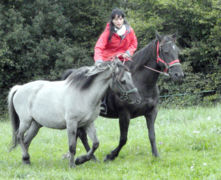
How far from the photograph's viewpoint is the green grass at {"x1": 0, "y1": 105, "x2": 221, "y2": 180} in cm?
529

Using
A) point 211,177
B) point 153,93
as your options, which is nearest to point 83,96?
point 153,93

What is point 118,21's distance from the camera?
6348 mm

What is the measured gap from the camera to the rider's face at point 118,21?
6.34 metres

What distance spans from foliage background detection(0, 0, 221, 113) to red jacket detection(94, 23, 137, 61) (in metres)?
8.15

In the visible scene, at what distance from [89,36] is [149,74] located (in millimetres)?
18783

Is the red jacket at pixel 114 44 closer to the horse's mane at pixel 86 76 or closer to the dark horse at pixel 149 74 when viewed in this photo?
the dark horse at pixel 149 74

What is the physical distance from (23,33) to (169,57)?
1675cm

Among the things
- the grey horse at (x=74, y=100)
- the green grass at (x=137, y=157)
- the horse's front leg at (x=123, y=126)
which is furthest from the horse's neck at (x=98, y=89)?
the green grass at (x=137, y=157)

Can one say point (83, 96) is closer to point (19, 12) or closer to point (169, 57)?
point (169, 57)

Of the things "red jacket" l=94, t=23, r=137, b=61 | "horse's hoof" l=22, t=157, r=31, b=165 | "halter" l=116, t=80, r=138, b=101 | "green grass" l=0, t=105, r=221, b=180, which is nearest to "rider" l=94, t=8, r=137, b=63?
"red jacket" l=94, t=23, r=137, b=61

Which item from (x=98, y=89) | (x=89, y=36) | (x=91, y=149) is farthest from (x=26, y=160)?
(x=89, y=36)

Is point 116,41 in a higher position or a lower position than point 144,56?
higher

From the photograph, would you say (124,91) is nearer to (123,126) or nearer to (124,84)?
(124,84)

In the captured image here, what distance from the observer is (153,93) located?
20.6 ft
